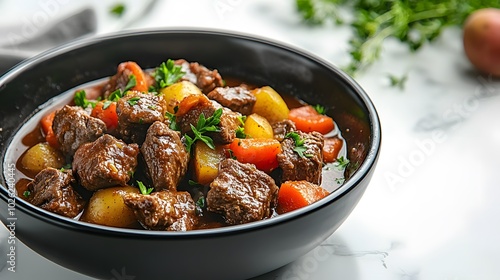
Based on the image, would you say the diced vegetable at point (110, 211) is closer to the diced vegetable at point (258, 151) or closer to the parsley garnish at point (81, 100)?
the diced vegetable at point (258, 151)

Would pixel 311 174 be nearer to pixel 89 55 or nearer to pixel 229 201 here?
pixel 229 201

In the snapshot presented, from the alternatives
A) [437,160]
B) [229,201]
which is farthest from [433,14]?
[229,201]

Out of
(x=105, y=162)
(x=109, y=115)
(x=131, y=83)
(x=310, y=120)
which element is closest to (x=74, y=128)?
(x=109, y=115)

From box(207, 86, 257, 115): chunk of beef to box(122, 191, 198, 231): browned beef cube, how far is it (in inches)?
27.1

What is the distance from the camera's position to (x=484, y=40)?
5.20m

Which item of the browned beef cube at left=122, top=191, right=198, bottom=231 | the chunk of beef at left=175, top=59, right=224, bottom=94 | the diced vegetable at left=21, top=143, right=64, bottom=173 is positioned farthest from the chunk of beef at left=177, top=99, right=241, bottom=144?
the diced vegetable at left=21, top=143, right=64, bottom=173

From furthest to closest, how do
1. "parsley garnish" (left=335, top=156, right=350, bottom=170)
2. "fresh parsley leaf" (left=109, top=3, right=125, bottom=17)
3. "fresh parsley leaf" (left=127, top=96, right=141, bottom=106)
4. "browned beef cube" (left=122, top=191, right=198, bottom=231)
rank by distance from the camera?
"fresh parsley leaf" (left=109, top=3, right=125, bottom=17), "parsley garnish" (left=335, top=156, right=350, bottom=170), "fresh parsley leaf" (left=127, top=96, right=141, bottom=106), "browned beef cube" (left=122, top=191, right=198, bottom=231)

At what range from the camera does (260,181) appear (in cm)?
313

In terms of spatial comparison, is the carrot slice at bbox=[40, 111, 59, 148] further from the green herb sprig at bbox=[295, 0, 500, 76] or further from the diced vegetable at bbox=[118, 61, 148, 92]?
the green herb sprig at bbox=[295, 0, 500, 76]

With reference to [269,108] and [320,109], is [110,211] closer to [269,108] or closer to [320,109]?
[269,108]

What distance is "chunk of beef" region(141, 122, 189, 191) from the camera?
307 cm

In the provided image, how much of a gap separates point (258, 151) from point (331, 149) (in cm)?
52

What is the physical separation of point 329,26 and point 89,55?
249 centimetres

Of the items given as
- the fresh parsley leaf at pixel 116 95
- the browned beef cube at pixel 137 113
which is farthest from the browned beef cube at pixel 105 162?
the fresh parsley leaf at pixel 116 95
